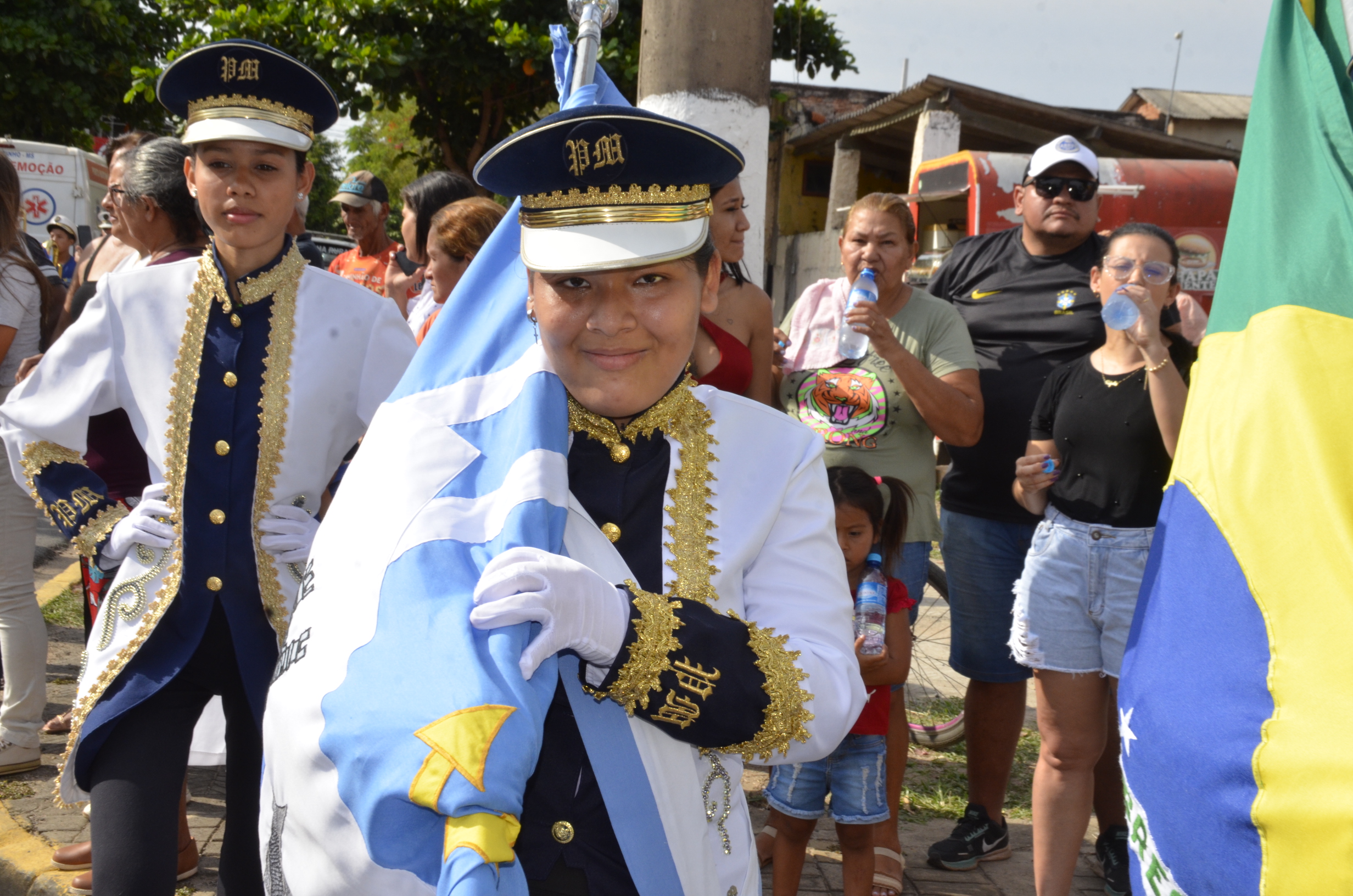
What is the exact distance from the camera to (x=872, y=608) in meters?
3.27

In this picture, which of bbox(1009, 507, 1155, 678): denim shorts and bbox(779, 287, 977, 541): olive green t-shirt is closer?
bbox(1009, 507, 1155, 678): denim shorts

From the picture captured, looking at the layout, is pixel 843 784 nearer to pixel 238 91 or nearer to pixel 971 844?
pixel 971 844

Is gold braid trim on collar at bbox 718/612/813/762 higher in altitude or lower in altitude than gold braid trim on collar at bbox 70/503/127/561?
higher

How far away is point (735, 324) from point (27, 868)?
2.89m

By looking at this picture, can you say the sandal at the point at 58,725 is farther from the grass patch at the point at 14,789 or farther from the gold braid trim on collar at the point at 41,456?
the gold braid trim on collar at the point at 41,456

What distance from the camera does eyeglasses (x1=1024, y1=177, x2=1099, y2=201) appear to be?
12.8ft

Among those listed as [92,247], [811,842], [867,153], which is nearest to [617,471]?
[811,842]

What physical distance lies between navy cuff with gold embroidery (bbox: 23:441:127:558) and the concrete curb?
57.5 inches

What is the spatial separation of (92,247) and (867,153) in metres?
17.3

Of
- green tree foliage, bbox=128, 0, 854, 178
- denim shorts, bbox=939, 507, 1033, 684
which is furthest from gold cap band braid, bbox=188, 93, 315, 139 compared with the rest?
green tree foliage, bbox=128, 0, 854, 178

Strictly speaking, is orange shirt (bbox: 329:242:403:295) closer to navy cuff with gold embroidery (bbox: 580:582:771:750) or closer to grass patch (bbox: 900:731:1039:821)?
grass patch (bbox: 900:731:1039:821)

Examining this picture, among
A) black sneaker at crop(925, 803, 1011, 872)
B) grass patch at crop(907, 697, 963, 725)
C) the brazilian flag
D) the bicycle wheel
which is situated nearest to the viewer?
the brazilian flag

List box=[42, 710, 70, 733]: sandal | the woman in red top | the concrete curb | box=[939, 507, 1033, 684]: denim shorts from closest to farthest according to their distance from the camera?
the woman in red top < the concrete curb < box=[939, 507, 1033, 684]: denim shorts < box=[42, 710, 70, 733]: sandal

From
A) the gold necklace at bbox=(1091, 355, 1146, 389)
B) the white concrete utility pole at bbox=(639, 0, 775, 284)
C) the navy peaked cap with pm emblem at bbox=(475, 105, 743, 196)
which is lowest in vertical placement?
the gold necklace at bbox=(1091, 355, 1146, 389)
